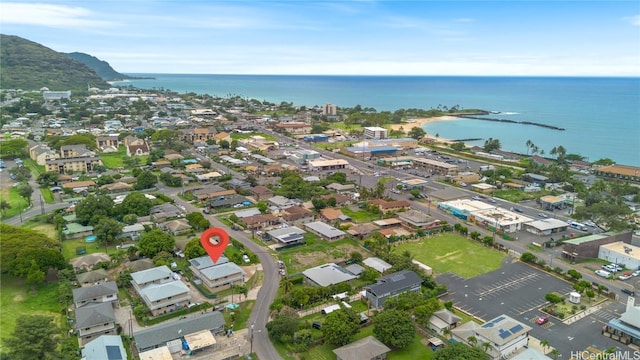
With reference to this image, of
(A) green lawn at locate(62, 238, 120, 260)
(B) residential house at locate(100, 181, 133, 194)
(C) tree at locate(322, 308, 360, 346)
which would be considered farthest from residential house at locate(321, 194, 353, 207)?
(B) residential house at locate(100, 181, 133, 194)

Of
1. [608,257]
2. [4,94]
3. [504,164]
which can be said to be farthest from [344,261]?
[4,94]

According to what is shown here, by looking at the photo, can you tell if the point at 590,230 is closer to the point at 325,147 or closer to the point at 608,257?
the point at 608,257

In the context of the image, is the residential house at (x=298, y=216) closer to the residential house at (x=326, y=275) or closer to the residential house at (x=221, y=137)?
the residential house at (x=326, y=275)

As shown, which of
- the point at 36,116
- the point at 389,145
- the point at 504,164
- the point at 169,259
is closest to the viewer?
the point at 169,259

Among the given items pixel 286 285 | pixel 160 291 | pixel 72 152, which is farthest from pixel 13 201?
pixel 286 285

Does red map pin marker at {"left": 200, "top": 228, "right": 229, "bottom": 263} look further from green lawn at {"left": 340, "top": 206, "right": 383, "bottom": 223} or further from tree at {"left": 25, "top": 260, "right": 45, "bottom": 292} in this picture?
green lawn at {"left": 340, "top": 206, "right": 383, "bottom": 223}
